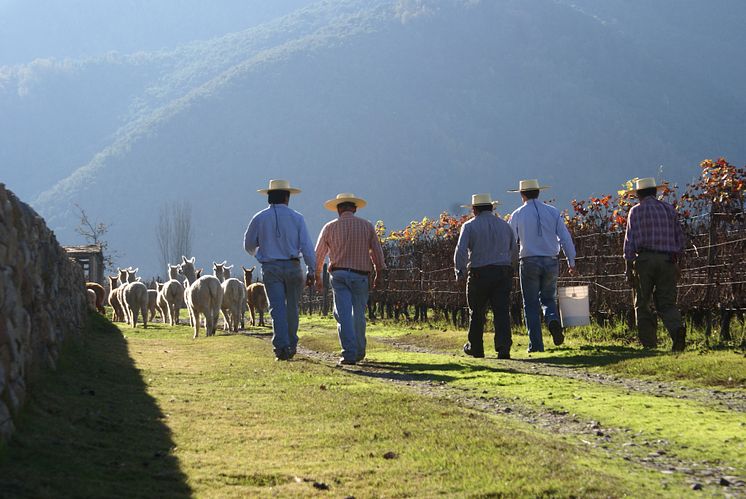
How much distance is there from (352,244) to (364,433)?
616 cm

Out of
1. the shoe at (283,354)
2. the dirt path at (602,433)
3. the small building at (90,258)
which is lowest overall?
the dirt path at (602,433)

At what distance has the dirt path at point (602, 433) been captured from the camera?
17.4 feet

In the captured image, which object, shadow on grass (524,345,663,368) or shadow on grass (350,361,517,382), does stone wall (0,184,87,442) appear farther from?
shadow on grass (524,345,663,368)

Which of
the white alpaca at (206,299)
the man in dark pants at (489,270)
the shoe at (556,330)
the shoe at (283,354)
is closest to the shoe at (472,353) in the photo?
the man in dark pants at (489,270)

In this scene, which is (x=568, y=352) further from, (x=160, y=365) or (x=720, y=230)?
(x=160, y=365)

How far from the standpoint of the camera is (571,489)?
190 inches

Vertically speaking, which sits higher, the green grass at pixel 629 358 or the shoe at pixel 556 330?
the shoe at pixel 556 330

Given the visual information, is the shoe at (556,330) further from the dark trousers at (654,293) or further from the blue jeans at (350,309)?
the blue jeans at (350,309)

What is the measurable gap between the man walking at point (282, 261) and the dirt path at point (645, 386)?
2769mm

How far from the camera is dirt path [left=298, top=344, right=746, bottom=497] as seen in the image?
5293 millimetres

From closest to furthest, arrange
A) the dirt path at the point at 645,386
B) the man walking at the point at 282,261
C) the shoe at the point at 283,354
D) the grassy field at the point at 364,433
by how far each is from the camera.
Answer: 1. the grassy field at the point at 364,433
2. the dirt path at the point at 645,386
3. the shoe at the point at 283,354
4. the man walking at the point at 282,261

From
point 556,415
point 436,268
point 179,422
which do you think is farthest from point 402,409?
point 436,268

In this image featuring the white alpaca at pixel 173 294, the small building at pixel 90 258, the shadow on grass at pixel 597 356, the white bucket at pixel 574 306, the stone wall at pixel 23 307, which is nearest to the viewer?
the stone wall at pixel 23 307

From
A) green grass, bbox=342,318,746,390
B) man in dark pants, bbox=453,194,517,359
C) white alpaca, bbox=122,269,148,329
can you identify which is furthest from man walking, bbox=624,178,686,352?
white alpaca, bbox=122,269,148,329
